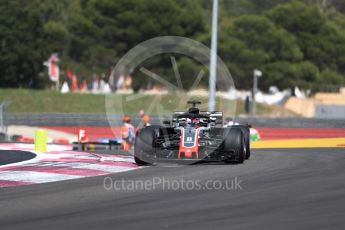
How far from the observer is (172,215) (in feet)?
29.9

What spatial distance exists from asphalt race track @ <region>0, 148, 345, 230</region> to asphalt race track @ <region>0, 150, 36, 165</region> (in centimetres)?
385

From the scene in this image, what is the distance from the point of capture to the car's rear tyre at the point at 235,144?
16.0 m

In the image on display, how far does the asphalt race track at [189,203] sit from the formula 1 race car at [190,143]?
4.86 ft

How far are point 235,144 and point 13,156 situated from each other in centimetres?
541

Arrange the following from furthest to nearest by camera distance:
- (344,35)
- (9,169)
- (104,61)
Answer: (344,35), (104,61), (9,169)

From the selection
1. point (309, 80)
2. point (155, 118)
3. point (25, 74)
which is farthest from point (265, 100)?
point (155, 118)

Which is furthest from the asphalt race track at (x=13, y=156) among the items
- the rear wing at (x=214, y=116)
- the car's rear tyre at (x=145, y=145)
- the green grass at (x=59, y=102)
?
the green grass at (x=59, y=102)

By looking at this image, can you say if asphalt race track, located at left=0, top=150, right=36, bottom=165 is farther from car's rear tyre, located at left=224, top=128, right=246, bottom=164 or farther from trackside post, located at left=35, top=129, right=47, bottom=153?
car's rear tyre, located at left=224, top=128, right=246, bottom=164

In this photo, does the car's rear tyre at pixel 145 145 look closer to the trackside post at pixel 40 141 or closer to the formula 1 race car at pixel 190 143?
the formula 1 race car at pixel 190 143

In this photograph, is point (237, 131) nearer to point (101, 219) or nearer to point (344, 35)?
point (101, 219)

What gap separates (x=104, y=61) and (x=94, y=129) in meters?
32.8

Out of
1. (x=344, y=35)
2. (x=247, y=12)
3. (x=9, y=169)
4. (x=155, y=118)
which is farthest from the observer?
(x=247, y=12)

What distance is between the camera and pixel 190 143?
16.0 meters

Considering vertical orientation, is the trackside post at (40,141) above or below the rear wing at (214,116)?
below
